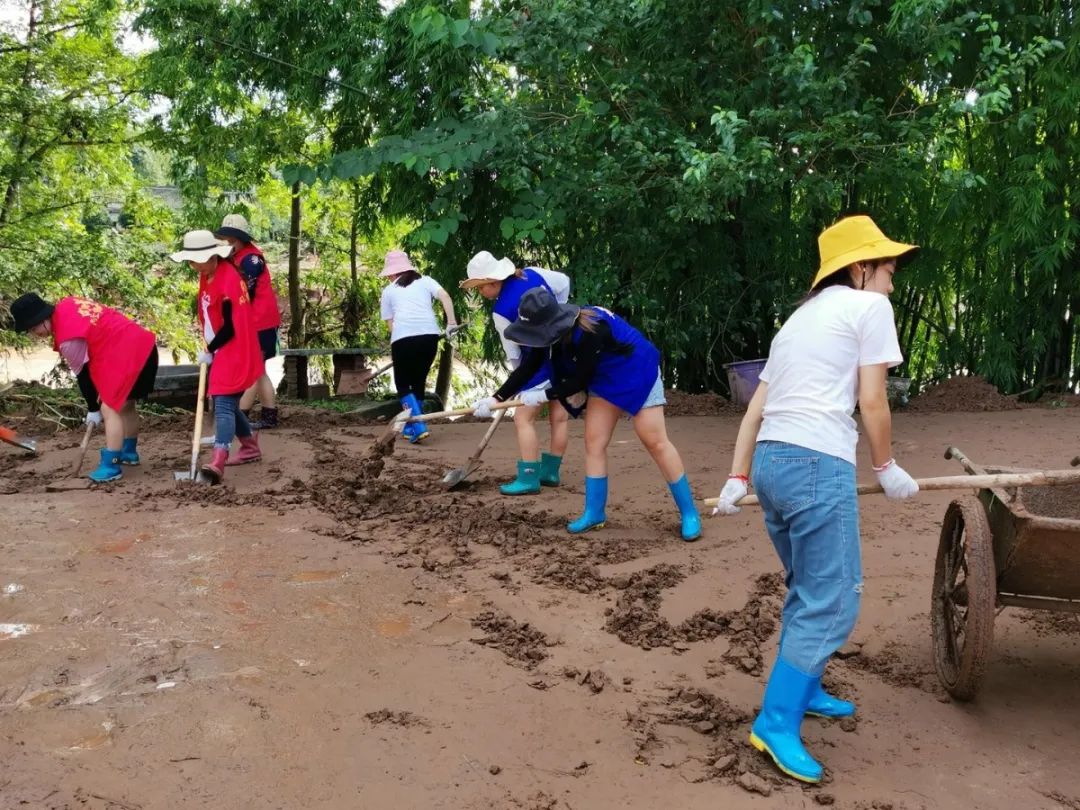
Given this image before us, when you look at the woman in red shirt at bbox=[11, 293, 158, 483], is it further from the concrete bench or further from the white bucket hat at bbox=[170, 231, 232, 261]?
the concrete bench

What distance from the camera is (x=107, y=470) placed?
21.9 feet

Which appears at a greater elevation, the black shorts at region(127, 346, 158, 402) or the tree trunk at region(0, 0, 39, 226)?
the tree trunk at region(0, 0, 39, 226)

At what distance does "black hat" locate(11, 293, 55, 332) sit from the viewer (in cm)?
632

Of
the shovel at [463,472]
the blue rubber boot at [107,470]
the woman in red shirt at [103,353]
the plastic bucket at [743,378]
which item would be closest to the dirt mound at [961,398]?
the plastic bucket at [743,378]

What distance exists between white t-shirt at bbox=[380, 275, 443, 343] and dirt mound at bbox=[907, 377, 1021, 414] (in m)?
4.26

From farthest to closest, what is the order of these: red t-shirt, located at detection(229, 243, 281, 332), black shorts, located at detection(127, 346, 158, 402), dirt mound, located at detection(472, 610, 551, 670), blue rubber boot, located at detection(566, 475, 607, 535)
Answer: red t-shirt, located at detection(229, 243, 281, 332), black shorts, located at detection(127, 346, 158, 402), blue rubber boot, located at detection(566, 475, 607, 535), dirt mound, located at detection(472, 610, 551, 670)

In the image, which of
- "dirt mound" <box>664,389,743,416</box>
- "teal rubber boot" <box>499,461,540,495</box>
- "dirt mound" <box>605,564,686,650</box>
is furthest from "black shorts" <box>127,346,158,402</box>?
"dirt mound" <box>664,389,743,416</box>

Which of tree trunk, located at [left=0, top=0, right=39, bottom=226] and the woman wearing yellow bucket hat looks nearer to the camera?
A: the woman wearing yellow bucket hat

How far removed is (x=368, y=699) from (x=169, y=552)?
221cm

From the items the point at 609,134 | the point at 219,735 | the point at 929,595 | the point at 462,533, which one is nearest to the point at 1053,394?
the point at 609,134

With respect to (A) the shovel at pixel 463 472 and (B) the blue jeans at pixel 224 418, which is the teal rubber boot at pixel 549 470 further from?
(B) the blue jeans at pixel 224 418

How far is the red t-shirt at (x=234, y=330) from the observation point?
21.3 feet

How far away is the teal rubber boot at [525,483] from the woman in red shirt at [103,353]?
8.80ft

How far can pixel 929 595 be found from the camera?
4.14 metres
